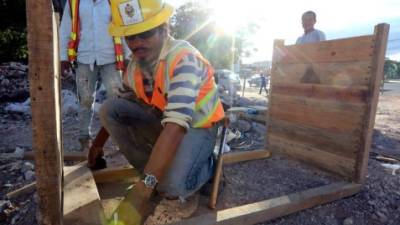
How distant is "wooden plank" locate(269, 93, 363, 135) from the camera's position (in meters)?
2.80

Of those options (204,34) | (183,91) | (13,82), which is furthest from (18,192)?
(204,34)

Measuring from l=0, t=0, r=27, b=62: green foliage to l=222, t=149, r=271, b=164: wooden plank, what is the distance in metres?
8.86

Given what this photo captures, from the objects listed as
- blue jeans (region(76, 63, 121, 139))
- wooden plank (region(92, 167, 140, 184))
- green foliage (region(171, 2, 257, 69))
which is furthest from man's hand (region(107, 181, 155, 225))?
green foliage (region(171, 2, 257, 69))

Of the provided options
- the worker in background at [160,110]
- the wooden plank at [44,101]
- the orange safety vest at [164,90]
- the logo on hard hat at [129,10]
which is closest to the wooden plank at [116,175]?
the worker in background at [160,110]

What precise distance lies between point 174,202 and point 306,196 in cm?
98

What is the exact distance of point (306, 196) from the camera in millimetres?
2404

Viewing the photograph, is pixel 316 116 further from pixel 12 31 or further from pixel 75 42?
pixel 12 31

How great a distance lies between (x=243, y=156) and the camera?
341 centimetres

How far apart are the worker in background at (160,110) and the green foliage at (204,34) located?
1649cm

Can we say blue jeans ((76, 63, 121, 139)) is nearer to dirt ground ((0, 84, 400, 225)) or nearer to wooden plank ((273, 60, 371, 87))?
dirt ground ((0, 84, 400, 225))

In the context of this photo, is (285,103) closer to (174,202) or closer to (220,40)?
(174,202)

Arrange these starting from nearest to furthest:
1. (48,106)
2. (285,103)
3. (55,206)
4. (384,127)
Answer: (48,106)
(55,206)
(285,103)
(384,127)

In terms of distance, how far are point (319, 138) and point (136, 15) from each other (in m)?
2.16

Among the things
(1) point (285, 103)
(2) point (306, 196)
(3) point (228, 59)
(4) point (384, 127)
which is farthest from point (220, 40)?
(2) point (306, 196)
